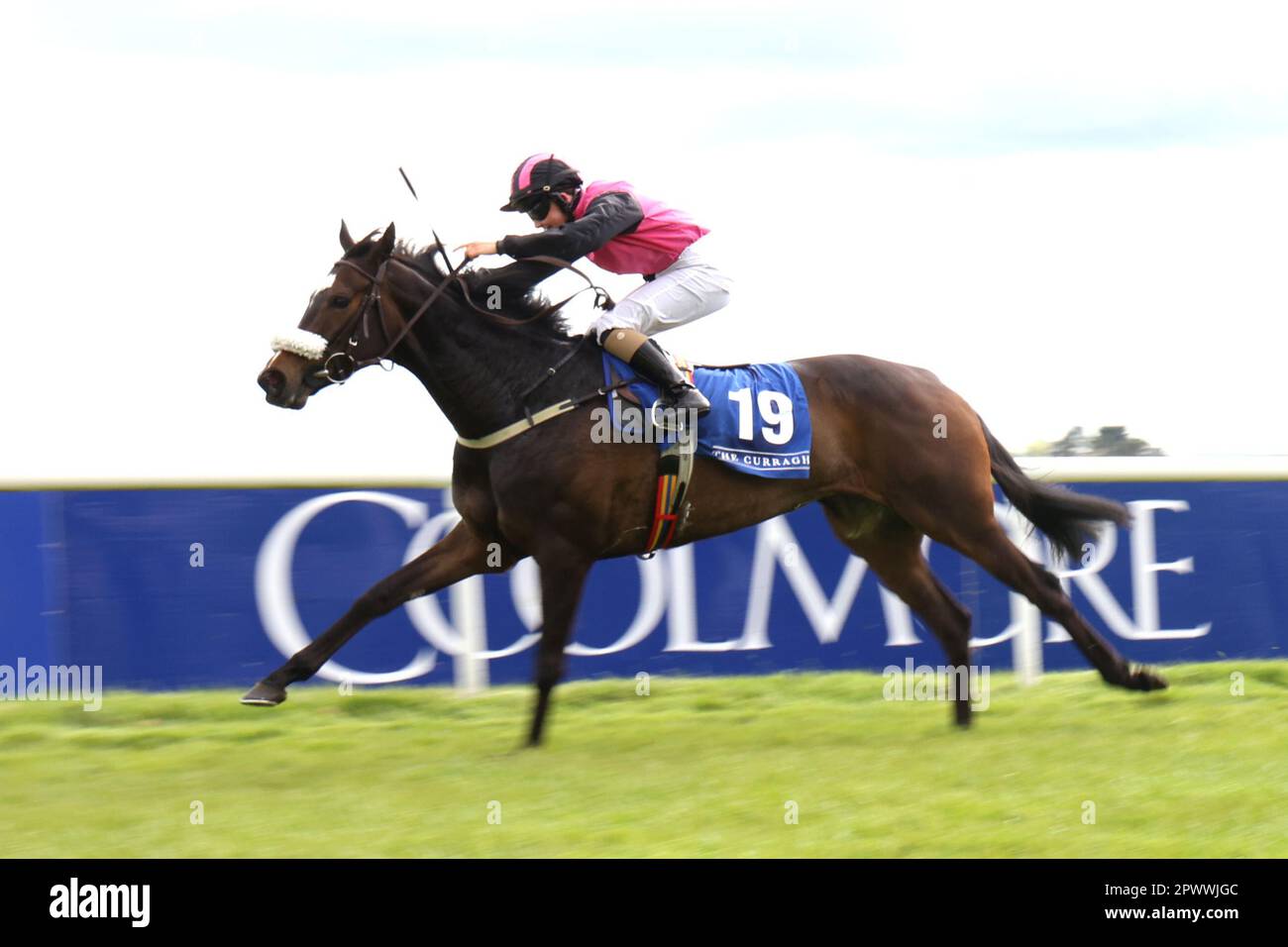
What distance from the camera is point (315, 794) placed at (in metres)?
4.99

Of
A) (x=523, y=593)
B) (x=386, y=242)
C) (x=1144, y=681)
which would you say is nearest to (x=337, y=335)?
(x=386, y=242)

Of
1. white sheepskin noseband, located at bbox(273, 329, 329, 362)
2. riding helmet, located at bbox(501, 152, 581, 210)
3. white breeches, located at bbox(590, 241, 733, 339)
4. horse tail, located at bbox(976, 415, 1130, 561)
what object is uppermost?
riding helmet, located at bbox(501, 152, 581, 210)

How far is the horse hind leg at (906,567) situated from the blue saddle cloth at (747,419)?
1.60ft

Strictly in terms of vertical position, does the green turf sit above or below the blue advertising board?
below

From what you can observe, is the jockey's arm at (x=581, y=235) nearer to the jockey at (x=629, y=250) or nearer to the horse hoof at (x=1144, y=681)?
the jockey at (x=629, y=250)

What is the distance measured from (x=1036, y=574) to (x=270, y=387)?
9.69ft

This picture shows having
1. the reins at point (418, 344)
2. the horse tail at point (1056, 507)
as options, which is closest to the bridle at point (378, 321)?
the reins at point (418, 344)

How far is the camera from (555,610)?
18.5 ft

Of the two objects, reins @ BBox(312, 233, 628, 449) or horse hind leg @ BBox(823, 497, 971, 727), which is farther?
→ horse hind leg @ BBox(823, 497, 971, 727)

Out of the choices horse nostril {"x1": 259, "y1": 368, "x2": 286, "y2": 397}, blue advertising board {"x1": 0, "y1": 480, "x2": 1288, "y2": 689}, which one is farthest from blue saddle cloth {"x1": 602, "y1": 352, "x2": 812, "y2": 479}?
blue advertising board {"x1": 0, "y1": 480, "x2": 1288, "y2": 689}

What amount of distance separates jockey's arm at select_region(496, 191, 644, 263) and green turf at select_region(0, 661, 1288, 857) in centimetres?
178

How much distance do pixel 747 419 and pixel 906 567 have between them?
100cm

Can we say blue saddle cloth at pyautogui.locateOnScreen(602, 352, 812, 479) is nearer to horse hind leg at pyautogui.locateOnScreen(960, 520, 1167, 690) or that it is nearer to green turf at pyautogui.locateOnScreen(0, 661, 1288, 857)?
horse hind leg at pyautogui.locateOnScreen(960, 520, 1167, 690)

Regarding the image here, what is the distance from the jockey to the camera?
5637 mm
